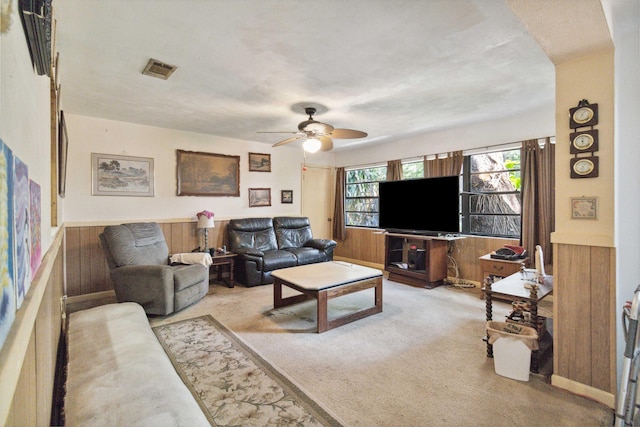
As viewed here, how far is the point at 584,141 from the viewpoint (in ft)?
6.49

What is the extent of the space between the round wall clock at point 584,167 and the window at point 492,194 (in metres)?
2.43

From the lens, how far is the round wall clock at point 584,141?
6.38 feet

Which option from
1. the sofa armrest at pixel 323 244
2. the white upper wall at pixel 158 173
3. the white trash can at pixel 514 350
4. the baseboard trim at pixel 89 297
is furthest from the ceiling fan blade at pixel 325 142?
the baseboard trim at pixel 89 297

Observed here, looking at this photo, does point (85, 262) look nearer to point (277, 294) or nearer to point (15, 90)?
point (277, 294)

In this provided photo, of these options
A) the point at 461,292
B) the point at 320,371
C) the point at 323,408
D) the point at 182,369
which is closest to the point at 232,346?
the point at 182,369

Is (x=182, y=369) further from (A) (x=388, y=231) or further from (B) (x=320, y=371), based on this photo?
(A) (x=388, y=231)

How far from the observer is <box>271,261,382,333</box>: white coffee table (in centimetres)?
296

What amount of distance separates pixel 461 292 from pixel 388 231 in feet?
4.96

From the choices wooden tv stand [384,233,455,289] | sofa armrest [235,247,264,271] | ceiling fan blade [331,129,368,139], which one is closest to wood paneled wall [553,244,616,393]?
ceiling fan blade [331,129,368,139]

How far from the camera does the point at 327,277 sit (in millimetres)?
3270

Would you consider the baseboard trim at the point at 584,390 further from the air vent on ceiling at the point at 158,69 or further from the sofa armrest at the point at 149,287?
the air vent on ceiling at the point at 158,69

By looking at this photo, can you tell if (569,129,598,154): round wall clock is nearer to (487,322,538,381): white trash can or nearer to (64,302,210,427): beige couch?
(487,322,538,381): white trash can

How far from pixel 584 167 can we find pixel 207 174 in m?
4.80

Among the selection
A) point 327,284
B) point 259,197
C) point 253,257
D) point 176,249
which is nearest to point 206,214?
point 176,249
